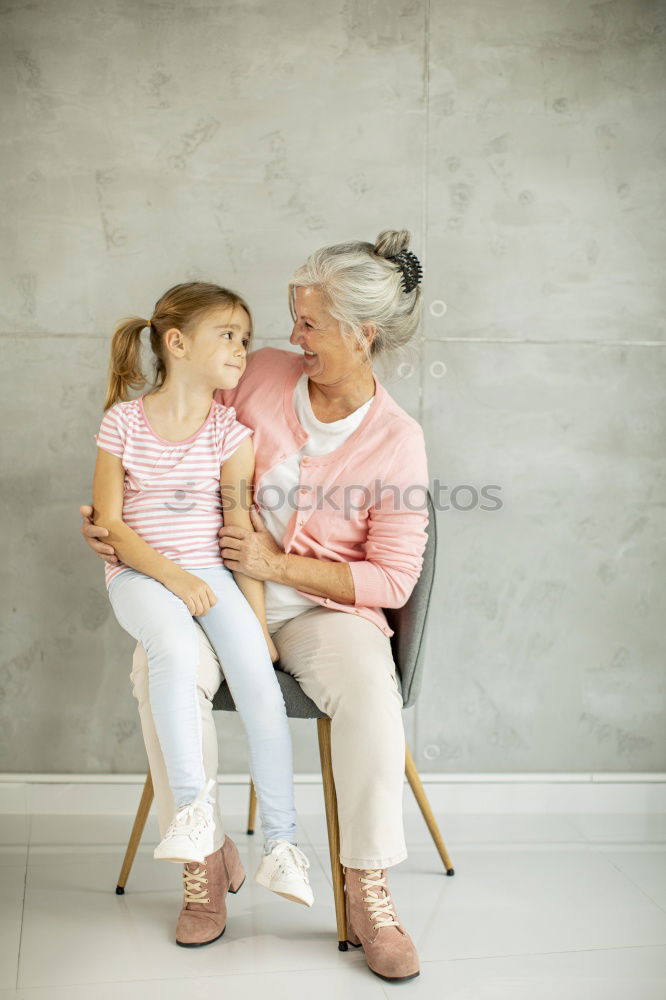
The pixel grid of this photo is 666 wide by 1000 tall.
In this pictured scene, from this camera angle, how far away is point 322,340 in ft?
6.86

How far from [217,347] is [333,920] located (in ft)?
4.00

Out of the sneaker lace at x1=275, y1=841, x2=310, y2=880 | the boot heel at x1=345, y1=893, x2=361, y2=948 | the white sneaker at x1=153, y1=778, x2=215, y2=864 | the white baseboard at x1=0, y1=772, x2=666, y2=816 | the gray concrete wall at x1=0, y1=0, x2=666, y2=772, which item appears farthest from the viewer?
the white baseboard at x1=0, y1=772, x2=666, y2=816

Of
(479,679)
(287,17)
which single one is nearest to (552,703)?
(479,679)

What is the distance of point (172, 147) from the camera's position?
2400 mm

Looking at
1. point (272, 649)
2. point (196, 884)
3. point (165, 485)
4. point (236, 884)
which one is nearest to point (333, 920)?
point (236, 884)

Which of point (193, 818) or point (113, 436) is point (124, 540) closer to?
point (113, 436)

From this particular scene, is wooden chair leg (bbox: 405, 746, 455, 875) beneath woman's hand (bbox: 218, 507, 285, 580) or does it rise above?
beneath

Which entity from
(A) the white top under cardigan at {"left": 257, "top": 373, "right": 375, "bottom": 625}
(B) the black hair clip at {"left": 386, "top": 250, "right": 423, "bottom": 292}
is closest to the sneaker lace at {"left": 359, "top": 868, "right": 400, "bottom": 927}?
(A) the white top under cardigan at {"left": 257, "top": 373, "right": 375, "bottom": 625}

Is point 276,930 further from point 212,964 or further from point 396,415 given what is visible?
point 396,415

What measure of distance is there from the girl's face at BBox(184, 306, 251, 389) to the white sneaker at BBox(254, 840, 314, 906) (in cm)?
94

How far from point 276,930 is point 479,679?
0.91 meters

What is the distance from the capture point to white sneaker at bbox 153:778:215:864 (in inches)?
67.0

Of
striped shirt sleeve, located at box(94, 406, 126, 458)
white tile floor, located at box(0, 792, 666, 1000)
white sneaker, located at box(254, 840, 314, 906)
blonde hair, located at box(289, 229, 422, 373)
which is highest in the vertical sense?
blonde hair, located at box(289, 229, 422, 373)

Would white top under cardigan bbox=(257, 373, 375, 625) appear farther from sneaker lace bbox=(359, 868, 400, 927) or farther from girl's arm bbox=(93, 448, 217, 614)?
sneaker lace bbox=(359, 868, 400, 927)
